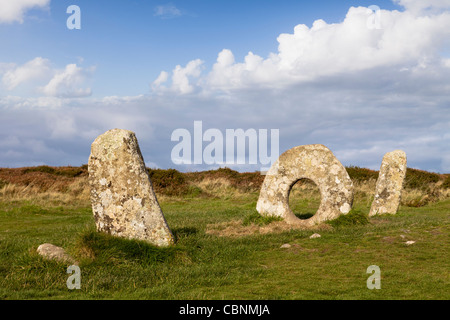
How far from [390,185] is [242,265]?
492 inches

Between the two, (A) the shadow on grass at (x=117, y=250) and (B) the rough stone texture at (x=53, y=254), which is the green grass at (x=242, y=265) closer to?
(A) the shadow on grass at (x=117, y=250)

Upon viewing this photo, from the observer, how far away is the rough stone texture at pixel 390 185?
66.5 feet

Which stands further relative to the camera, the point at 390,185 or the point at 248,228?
the point at 390,185

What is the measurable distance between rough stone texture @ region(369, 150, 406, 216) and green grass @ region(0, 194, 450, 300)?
15.6ft

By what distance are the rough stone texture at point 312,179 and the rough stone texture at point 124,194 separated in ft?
20.3

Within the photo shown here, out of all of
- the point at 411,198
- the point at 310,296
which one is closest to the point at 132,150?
the point at 310,296

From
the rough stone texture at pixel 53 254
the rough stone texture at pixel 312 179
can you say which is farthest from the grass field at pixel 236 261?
the rough stone texture at pixel 312 179

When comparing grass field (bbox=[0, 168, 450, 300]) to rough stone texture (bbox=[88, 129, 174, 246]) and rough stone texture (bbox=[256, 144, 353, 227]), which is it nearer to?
rough stone texture (bbox=[88, 129, 174, 246])

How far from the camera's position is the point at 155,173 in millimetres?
33812

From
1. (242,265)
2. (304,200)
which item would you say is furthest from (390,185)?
(242,265)

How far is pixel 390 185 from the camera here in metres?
20.4

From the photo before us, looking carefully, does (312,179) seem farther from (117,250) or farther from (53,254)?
(53,254)
